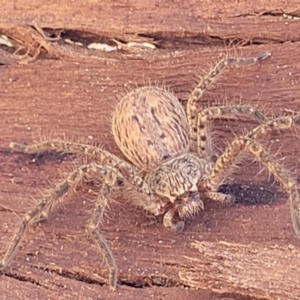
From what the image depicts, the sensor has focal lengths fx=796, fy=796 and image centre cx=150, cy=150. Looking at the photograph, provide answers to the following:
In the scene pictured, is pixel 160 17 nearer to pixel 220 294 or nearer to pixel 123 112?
pixel 123 112

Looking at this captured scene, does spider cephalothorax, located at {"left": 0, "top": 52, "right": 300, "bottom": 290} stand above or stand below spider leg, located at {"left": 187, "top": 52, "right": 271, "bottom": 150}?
below

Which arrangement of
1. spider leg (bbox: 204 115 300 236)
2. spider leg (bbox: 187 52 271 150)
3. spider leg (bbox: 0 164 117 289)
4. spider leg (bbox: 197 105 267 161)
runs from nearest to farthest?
spider leg (bbox: 204 115 300 236) < spider leg (bbox: 0 164 117 289) < spider leg (bbox: 197 105 267 161) < spider leg (bbox: 187 52 271 150)

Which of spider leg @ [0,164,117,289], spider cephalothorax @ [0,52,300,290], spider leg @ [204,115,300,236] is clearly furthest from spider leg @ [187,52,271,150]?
spider leg @ [0,164,117,289]

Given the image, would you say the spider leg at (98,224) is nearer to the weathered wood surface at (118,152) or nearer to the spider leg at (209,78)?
the weathered wood surface at (118,152)

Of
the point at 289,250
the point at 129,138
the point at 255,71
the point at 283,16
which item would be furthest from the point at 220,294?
the point at 283,16

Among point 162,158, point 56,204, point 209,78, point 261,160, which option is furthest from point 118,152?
point 261,160

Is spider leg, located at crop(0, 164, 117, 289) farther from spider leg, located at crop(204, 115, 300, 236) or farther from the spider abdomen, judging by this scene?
spider leg, located at crop(204, 115, 300, 236)

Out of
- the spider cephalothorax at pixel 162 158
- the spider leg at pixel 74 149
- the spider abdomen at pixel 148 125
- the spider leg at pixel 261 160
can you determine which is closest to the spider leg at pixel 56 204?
the spider cephalothorax at pixel 162 158
